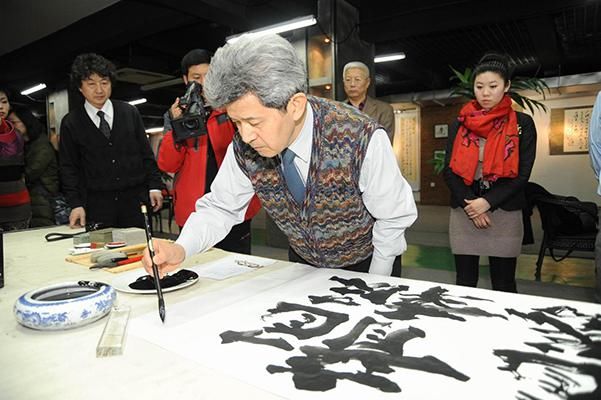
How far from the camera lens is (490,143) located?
209 cm

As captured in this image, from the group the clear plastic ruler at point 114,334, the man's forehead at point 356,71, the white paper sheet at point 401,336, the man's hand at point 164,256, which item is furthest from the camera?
the man's forehead at point 356,71

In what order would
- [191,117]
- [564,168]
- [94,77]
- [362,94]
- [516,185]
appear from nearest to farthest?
1. [191,117]
2. [516,185]
3. [94,77]
4. [362,94]
5. [564,168]

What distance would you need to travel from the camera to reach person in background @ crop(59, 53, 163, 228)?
2217 mm

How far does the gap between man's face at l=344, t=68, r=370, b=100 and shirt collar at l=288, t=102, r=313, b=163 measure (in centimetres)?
197

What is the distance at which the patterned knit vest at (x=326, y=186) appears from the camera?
1172 millimetres

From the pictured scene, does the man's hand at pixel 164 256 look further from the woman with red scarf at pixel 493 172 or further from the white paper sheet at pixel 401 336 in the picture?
the woman with red scarf at pixel 493 172

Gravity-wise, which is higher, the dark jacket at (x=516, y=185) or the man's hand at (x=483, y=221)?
the dark jacket at (x=516, y=185)

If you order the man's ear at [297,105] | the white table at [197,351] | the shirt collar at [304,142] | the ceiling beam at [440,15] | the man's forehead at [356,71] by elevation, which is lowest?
the white table at [197,351]

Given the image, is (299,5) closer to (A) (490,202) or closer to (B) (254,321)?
(A) (490,202)

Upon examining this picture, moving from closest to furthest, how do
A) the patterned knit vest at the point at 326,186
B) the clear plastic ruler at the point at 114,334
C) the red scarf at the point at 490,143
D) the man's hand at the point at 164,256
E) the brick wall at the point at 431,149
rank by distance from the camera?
the clear plastic ruler at the point at 114,334, the man's hand at the point at 164,256, the patterned knit vest at the point at 326,186, the red scarf at the point at 490,143, the brick wall at the point at 431,149

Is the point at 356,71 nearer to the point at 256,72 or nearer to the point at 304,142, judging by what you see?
the point at 304,142

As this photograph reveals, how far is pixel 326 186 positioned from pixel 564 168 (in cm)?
957

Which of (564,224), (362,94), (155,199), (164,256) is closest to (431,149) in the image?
(564,224)

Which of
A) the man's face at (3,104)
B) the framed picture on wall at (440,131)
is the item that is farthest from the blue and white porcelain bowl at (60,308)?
the framed picture on wall at (440,131)
